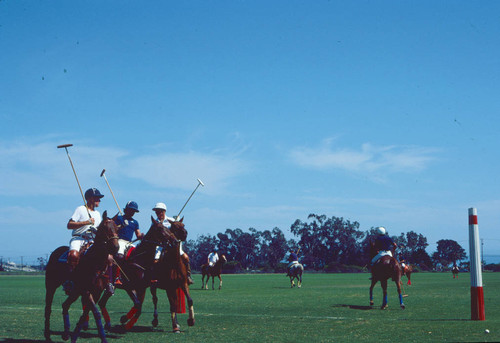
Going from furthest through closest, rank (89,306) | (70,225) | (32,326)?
1. (32,326)
2. (70,225)
3. (89,306)

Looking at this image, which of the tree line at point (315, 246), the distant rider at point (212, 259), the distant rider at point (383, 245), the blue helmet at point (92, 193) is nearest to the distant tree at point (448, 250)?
the tree line at point (315, 246)

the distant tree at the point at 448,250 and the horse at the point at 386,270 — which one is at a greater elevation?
the distant tree at the point at 448,250

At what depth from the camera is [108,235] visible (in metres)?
8.84

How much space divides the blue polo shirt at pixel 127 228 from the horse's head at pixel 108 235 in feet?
8.84

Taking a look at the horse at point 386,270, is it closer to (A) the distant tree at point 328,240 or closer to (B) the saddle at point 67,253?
(B) the saddle at point 67,253

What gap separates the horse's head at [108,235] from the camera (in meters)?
8.76

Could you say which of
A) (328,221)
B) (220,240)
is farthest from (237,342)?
(220,240)

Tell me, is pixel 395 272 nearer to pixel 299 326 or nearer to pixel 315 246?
pixel 299 326

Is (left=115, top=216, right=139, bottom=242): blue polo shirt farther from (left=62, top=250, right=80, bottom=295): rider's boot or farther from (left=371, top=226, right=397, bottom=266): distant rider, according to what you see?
(left=371, top=226, right=397, bottom=266): distant rider

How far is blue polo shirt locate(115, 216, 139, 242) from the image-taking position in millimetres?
11648

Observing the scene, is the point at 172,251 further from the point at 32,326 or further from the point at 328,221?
the point at 328,221

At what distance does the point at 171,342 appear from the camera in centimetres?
930

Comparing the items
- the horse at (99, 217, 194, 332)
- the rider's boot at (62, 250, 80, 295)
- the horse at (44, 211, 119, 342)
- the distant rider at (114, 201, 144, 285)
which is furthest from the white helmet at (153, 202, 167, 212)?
the horse at (44, 211, 119, 342)

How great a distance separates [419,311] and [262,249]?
122m
